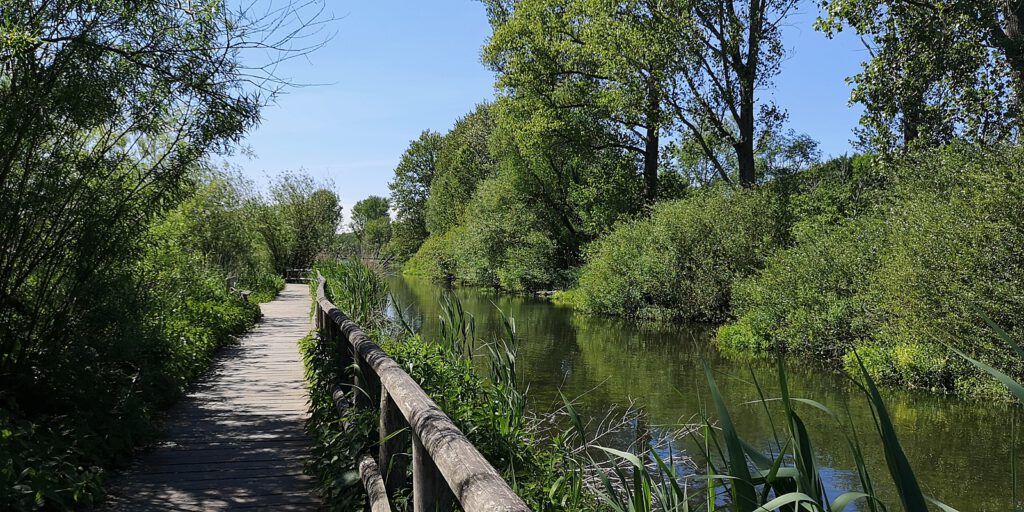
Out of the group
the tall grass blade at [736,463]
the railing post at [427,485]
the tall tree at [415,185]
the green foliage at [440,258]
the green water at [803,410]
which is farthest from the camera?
the tall tree at [415,185]

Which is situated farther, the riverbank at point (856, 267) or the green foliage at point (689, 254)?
the green foliage at point (689, 254)

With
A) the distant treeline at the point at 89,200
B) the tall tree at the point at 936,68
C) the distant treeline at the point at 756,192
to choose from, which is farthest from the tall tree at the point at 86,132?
the tall tree at the point at 936,68

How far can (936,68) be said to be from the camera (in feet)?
50.3

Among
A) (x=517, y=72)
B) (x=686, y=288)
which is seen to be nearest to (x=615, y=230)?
(x=686, y=288)

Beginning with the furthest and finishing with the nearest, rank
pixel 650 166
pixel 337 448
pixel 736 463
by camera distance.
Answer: pixel 650 166, pixel 337 448, pixel 736 463

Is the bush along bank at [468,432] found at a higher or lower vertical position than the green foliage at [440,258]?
lower

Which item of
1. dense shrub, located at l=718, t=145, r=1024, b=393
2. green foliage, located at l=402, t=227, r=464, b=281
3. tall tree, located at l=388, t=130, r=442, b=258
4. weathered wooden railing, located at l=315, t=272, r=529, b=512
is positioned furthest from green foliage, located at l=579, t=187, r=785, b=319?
tall tree, located at l=388, t=130, r=442, b=258

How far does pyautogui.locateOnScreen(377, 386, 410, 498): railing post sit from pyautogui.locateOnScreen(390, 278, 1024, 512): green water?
40.2 inches

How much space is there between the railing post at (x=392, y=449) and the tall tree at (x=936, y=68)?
14.9m

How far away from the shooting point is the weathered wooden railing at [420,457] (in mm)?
2240

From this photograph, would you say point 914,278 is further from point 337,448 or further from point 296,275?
point 296,275

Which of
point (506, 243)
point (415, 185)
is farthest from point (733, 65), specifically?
point (415, 185)

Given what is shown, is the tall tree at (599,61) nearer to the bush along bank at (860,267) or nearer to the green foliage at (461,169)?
the bush along bank at (860,267)

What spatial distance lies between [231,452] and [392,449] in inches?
87.1
